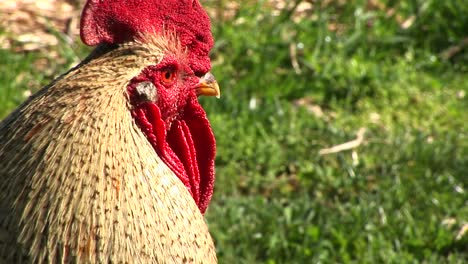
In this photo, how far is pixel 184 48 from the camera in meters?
2.91

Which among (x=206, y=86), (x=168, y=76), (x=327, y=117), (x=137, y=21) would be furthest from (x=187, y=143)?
(x=327, y=117)

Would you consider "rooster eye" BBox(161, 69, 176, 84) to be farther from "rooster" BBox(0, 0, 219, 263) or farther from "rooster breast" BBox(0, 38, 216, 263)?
"rooster breast" BBox(0, 38, 216, 263)

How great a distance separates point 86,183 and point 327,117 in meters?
3.50

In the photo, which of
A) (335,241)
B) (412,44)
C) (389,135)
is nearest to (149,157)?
(335,241)

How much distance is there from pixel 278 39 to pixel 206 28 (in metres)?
3.25

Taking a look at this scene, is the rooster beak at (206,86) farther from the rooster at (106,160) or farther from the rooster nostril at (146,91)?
the rooster nostril at (146,91)

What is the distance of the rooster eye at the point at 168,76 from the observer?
9.03ft

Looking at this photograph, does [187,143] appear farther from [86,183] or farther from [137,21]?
[86,183]

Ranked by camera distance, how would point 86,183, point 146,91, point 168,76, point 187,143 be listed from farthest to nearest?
point 187,143 < point 168,76 < point 146,91 < point 86,183

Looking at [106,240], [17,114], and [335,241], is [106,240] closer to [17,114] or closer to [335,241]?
[17,114]

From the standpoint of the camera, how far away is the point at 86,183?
2.45m

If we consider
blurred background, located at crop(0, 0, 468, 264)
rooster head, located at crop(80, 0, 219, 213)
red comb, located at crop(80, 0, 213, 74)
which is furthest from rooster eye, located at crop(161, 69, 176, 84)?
blurred background, located at crop(0, 0, 468, 264)

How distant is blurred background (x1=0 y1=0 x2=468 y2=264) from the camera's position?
4.67m

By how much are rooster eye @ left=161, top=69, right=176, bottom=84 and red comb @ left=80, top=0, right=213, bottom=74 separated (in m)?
0.12
